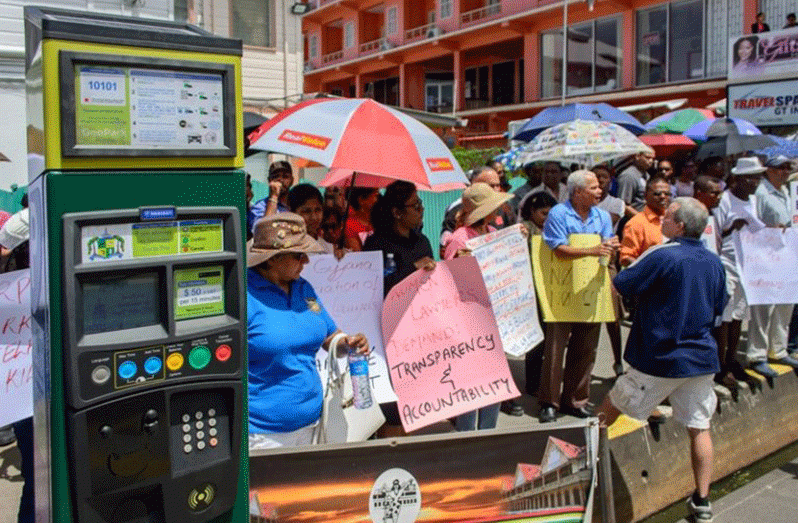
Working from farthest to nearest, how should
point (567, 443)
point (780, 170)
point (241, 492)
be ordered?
point (780, 170)
point (567, 443)
point (241, 492)

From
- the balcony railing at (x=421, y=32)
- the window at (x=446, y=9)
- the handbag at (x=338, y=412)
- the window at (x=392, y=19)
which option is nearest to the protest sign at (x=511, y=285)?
the handbag at (x=338, y=412)

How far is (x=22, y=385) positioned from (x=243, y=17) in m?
18.0

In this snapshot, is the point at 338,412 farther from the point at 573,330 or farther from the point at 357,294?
the point at 573,330

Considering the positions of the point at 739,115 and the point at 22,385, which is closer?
the point at 22,385

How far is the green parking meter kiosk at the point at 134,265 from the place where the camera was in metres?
2.22

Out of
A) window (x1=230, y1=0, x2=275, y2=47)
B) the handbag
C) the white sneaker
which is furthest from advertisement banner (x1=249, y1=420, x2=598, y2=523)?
window (x1=230, y1=0, x2=275, y2=47)

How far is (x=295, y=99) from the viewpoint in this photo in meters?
→ 19.9

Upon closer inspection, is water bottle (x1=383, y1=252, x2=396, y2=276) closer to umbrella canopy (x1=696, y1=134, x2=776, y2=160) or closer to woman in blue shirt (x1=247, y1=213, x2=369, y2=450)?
woman in blue shirt (x1=247, y1=213, x2=369, y2=450)

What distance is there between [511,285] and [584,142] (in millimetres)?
2913

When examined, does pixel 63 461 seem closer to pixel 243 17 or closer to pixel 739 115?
pixel 739 115

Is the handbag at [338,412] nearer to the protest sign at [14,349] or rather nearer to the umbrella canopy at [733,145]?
the protest sign at [14,349]

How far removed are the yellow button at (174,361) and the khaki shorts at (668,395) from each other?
3123mm

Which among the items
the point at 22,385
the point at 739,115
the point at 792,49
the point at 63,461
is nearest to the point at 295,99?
the point at 739,115

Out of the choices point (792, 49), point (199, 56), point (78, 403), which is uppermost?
point (792, 49)
